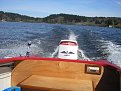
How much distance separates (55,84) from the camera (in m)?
3.70

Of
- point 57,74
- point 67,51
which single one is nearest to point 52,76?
point 57,74

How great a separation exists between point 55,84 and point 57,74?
418mm

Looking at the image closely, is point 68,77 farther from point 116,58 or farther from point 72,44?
point 116,58

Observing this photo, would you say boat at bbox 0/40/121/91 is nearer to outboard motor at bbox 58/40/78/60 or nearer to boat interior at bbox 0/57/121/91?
boat interior at bbox 0/57/121/91

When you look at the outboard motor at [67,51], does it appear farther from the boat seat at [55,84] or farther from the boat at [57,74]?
the boat seat at [55,84]

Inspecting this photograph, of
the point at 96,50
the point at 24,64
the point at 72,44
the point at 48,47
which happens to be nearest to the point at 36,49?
the point at 48,47

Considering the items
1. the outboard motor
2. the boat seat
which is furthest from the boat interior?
the outboard motor

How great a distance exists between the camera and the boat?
3.70m

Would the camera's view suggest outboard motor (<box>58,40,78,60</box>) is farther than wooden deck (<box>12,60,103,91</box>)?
Yes

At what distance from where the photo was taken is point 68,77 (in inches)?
160

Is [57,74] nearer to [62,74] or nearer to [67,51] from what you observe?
[62,74]

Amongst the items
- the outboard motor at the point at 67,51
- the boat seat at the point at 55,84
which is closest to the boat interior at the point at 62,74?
the boat seat at the point at 55,84

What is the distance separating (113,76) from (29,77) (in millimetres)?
1382

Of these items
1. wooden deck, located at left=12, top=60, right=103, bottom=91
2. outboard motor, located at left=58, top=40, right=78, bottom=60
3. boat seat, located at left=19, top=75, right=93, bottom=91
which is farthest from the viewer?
outboard motor, located at left=58, top=40, right=78, bottom=60
